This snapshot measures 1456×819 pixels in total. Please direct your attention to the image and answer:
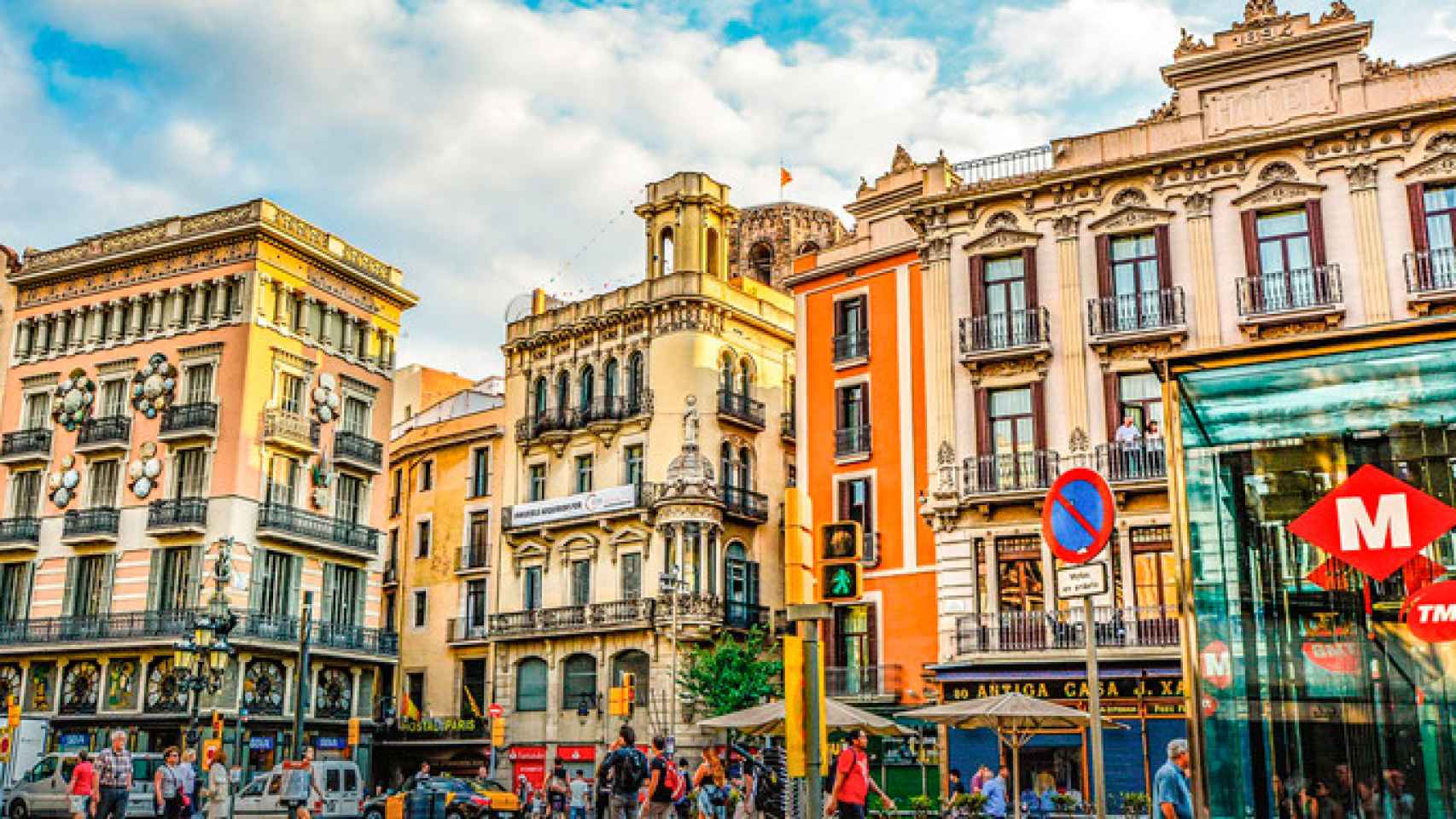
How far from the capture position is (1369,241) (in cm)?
2984

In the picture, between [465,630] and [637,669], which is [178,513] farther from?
[637,669]

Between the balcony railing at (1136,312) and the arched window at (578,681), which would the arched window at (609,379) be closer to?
the arched window at (578,681)

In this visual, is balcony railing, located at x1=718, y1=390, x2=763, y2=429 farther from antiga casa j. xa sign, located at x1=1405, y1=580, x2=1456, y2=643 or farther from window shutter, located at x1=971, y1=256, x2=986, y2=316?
antiga casa j. xa sign, located at x1=1405, y1=580, x2=1456, y2=643

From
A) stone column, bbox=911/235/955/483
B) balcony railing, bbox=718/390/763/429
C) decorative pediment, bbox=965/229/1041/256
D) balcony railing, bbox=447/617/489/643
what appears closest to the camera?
stone column, bbox=911/235/955/483

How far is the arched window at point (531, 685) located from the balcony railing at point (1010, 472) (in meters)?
20.5

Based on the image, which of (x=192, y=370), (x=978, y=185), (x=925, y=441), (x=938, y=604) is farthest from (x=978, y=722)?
(x=192, y=370)

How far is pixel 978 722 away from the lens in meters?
24.1

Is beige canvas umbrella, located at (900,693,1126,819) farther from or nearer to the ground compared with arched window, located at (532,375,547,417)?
nearer to the ground

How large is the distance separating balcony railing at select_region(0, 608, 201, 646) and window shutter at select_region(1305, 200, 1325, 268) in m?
32.3

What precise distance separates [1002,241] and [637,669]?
19345 mm

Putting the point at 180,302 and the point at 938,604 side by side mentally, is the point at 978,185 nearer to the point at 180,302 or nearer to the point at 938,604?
the point at 938,604

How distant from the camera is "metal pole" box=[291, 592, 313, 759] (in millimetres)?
36281

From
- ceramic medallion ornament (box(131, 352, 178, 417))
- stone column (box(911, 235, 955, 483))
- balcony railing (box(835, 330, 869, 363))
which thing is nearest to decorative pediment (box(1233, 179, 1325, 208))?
stone column (box(911, 235, 955, 483))

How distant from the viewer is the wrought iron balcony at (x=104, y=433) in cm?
4691
